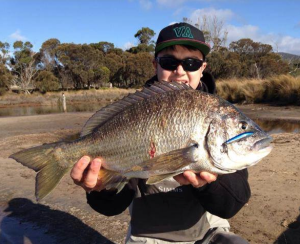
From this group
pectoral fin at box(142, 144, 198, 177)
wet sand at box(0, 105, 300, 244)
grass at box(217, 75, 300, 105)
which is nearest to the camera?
pectoral fin at box(142, 144, 198, 177)

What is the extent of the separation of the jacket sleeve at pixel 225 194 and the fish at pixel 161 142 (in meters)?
0.36

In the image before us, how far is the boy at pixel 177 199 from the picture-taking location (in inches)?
90.5

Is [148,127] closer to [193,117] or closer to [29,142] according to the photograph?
[193,117]

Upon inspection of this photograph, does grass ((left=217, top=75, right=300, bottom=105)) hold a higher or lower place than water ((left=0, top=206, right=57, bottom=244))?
higher

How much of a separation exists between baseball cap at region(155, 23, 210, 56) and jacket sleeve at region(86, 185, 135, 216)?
142cm

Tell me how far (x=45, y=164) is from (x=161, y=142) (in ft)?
3.25

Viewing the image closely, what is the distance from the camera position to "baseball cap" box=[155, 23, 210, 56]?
2678mm

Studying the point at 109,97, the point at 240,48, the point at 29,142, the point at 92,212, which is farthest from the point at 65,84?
the point at 92,212

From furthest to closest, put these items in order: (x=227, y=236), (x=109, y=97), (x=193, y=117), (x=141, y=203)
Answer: (x=109, y=97), (x=141, y=203), (x=227, y=236), (x=193, y=117)

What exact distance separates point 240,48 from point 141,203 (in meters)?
51.4

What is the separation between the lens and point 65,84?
51688 millimetres

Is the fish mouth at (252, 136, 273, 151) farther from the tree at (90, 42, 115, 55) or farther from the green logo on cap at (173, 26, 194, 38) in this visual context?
the tree at (90, 42, 115, 55)

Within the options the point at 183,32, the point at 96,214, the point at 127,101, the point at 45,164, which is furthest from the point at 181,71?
the point at 96,214

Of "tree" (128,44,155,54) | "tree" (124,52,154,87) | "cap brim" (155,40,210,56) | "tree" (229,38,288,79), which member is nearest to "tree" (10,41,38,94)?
"tree" (124,52,154,87)
